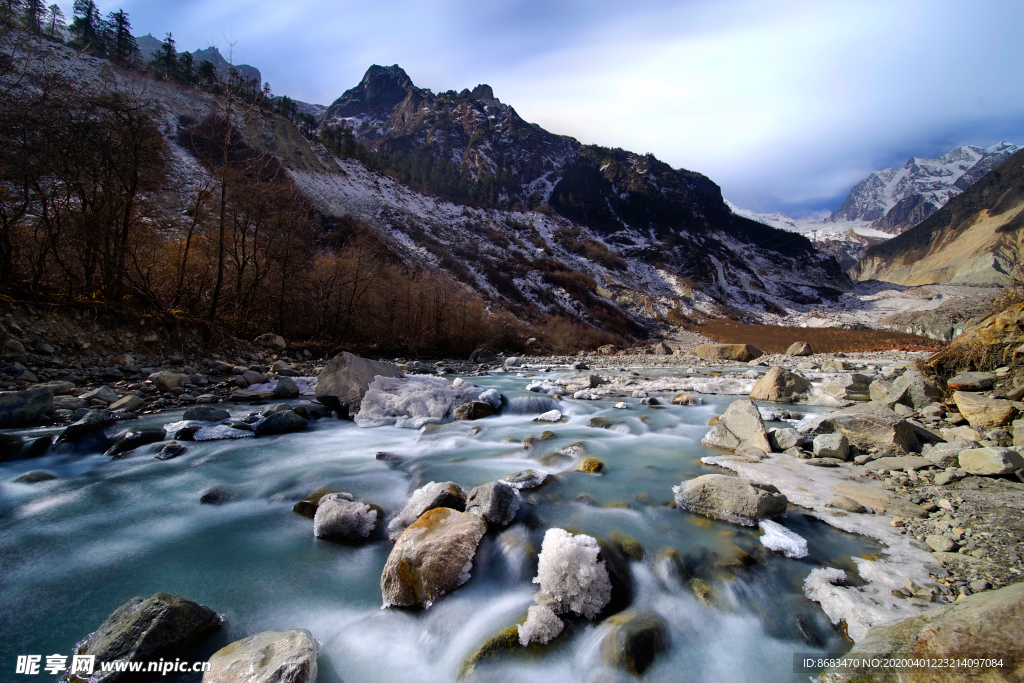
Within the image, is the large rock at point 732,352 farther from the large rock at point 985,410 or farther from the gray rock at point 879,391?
the large rock at point 985,410

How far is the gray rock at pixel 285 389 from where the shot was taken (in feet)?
24.4

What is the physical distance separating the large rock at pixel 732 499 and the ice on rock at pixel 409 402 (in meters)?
3.91

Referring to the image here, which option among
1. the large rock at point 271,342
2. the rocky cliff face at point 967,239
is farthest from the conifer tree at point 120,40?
the rocky cliff face at point 967,239

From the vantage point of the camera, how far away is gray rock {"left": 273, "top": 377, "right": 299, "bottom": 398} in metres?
7.43

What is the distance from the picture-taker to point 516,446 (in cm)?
500

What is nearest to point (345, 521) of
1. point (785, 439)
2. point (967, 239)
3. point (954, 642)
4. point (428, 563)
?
point (428, 563)

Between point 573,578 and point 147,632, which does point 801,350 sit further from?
point 147,632

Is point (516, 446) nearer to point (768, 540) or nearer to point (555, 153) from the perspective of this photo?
point (768, 540)

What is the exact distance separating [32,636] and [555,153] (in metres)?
102

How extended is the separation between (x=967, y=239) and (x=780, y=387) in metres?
108

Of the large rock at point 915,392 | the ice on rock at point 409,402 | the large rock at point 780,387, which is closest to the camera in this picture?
the large rock at point 915,392

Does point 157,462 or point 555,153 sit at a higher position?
point 555,153

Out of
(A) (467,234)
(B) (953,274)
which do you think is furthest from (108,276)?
(B) (953,274)

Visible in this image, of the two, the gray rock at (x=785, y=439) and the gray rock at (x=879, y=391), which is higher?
the gray rock at (x=879, y=391)
